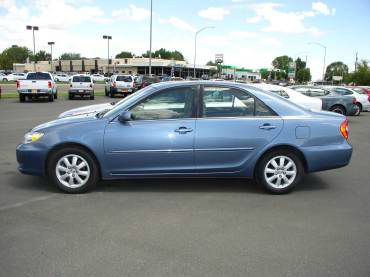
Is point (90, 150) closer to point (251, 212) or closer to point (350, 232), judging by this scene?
point (251, 212)

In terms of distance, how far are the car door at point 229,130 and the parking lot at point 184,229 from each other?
1.63 feet

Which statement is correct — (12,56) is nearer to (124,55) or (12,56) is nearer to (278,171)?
(124,55)

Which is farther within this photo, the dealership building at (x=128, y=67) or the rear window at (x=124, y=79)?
the dealership building at (x=128, y=67)

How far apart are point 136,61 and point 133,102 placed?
119 metres

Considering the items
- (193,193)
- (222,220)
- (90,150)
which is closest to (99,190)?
(90,150)

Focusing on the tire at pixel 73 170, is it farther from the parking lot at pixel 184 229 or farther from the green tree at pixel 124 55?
the green tree at pixel 124 55

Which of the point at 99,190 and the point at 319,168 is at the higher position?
the point at 319,168

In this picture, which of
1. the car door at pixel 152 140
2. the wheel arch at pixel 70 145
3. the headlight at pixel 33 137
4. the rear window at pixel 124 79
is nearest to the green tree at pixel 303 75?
the rear window at pixel 124 79

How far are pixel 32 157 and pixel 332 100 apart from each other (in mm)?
14587

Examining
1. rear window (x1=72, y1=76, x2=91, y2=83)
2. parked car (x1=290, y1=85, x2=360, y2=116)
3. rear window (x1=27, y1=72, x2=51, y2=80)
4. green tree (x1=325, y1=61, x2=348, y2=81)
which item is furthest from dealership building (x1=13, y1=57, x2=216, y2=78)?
parked car (x1=290, y1=85, x2=360, y2=116)

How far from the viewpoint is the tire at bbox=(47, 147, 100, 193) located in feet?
18.2

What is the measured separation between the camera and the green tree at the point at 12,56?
155 metres

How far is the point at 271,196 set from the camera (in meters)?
5.76

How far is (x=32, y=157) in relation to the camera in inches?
220
